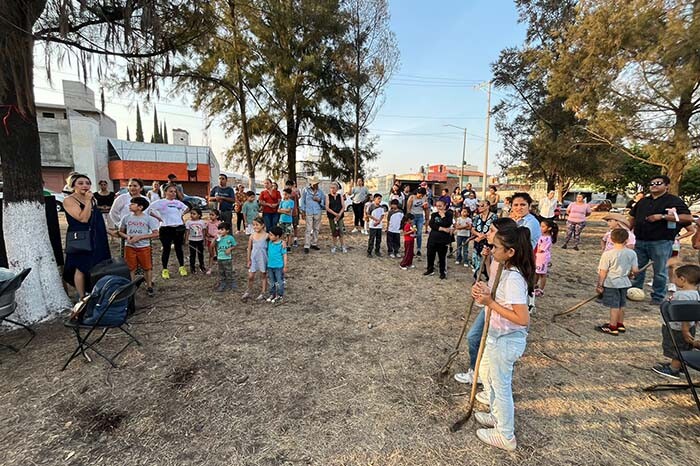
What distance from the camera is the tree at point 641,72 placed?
841cm

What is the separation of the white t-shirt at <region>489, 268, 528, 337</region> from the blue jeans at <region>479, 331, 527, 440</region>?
0.04 meters

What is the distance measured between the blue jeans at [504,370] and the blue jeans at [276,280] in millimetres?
3347

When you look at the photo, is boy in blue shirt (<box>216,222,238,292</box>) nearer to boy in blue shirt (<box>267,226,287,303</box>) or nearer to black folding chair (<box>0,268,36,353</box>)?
boy in blue shirt (<box>267,226,287,303</box>)

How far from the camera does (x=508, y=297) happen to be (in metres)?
2.04

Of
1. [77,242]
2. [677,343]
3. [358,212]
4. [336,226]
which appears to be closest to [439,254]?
[336,226]

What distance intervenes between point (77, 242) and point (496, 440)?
4.86 metres

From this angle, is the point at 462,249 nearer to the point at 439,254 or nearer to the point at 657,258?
the point at 439,254

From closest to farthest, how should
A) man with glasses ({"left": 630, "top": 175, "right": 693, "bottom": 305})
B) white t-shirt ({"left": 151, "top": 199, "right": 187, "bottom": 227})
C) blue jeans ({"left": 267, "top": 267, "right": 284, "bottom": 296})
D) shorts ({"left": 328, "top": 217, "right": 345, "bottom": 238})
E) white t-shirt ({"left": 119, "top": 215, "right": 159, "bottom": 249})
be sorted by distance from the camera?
man with glasses ({"left": 630, "top": 175, "right": 693, "bottom": 305}) → white t-shirt ({"left": 119, "top": 215, "right": 159, "bottom": 249}) → blue jeans ({"left": 267, "top": 267, "right": 284, "bottom": 296}) → white t-shirt ({"left": 151, "top": 199, "right": 187, "bottom": 227}) → shorts ({"left": 328, "top": 217, "right": 345, "bottom": 238})

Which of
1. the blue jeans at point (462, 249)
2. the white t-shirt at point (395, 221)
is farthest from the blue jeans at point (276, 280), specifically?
the blue jeans at point (462, 249)

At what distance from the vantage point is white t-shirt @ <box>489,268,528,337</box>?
2.02 meters

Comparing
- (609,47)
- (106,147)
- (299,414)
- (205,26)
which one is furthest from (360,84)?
(106,147)

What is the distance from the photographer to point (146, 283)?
199 inches

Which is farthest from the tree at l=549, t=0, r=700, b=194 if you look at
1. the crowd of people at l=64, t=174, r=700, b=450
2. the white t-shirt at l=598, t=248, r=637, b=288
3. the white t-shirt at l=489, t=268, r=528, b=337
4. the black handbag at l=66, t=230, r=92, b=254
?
the black handbag at l=66, t=230, r=92, b=254

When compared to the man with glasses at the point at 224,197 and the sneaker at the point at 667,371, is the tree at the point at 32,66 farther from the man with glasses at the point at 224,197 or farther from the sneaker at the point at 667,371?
the sneaker at the point at 667,371
